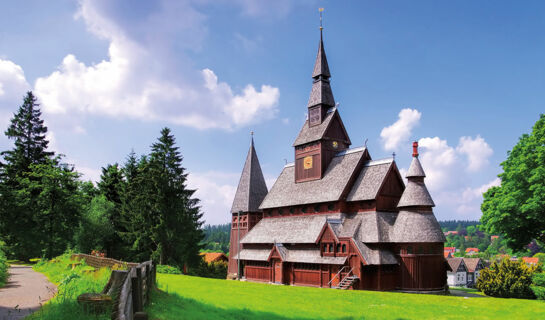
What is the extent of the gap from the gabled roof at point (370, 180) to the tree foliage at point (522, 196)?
10.1m

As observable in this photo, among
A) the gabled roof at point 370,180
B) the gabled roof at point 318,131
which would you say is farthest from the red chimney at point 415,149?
the gabled roof at point 318,131

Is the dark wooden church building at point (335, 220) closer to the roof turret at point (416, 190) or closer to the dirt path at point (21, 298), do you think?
the roof turret at point (416, 190)

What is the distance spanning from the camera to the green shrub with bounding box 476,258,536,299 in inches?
1293

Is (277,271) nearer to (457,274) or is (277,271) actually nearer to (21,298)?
(21,298)

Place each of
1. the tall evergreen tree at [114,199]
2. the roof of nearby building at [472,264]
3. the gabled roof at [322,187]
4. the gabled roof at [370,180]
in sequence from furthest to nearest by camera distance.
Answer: the roof of nearby building at [472,264]
the tall evergreen tree at [114,199]
the gabled roof at [322,187]
the gabled roof at [370,180]

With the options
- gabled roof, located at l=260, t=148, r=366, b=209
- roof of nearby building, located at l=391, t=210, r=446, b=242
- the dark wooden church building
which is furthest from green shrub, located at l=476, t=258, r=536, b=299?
gabled roof, located at l=260, t=148, r=366, b=209

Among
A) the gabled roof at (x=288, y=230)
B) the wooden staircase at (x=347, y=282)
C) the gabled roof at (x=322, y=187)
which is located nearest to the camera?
the wooden staircase at (x=347, y=282)

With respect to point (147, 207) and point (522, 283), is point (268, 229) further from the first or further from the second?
point (522, 283)

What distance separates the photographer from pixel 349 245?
36.0 meters

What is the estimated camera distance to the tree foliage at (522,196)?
109 ft

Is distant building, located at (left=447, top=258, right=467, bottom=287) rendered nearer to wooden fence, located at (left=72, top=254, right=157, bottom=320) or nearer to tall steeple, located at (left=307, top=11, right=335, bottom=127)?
tall steeple, located at (left=307, top=11, right=335, bottom=127)

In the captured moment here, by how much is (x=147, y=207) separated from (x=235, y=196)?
1277 cm

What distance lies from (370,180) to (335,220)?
549cm

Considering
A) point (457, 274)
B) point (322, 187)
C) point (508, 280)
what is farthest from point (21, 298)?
point (457, 274)
